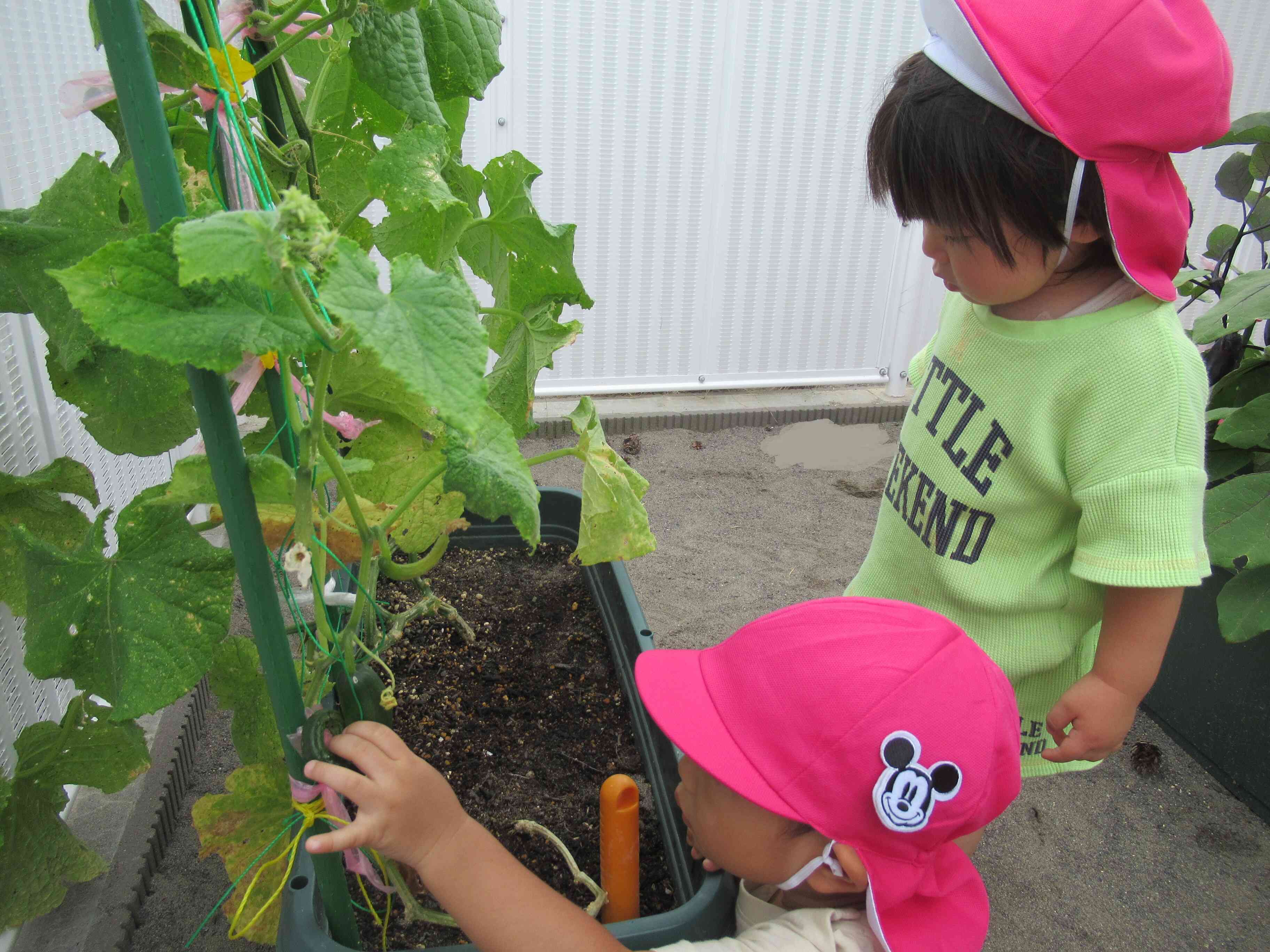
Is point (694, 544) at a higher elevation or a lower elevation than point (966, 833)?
lower

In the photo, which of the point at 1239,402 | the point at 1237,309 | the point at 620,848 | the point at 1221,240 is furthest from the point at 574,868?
the point at 1221,240

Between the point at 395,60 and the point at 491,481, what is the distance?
35cm

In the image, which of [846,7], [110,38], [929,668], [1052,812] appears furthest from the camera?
[846,7]

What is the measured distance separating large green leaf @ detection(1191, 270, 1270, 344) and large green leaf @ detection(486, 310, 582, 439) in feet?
2.64

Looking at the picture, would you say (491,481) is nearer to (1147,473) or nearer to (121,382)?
(121,382)

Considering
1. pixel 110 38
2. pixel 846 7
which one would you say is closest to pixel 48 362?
pixel 110 38

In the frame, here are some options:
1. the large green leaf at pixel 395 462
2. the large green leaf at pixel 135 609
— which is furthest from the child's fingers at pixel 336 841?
the large green leaf at pixel 395 462

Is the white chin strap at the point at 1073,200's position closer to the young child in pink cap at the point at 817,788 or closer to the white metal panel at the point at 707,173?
the young child in pink cap at the point at 817,788

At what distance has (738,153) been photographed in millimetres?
2309

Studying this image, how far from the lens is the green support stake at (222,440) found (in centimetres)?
42

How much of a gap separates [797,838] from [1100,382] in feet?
1.46

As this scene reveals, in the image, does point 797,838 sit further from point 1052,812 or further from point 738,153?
point 738,153

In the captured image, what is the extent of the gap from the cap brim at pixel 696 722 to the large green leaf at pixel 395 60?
46 centimetres

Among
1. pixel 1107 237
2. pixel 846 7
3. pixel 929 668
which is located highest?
pixel 846 7
